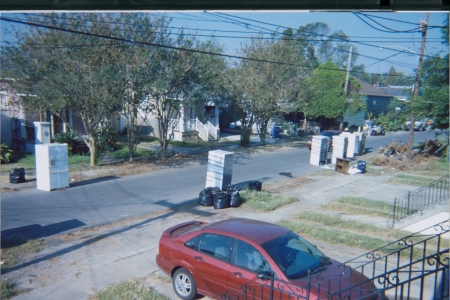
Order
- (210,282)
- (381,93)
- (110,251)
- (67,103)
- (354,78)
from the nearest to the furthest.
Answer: (210,282) < (110,251) < (67,103) < (381,93) < (354,78)

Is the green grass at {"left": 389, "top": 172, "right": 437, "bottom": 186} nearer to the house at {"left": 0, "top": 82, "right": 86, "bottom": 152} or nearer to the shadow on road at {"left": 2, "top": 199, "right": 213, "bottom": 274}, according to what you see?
the shadow on road at {"left": 2, "top": 199, "right": 213, "bottom": 274}

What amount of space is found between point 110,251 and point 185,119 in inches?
441

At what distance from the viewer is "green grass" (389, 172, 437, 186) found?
13.0 metres

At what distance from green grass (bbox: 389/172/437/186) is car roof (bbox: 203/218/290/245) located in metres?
9.63

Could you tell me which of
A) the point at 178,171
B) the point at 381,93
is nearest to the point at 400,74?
the point at 381,93

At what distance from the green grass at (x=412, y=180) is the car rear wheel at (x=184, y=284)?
10470mm

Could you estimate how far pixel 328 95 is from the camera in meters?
16.8

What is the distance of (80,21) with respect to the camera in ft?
35.6

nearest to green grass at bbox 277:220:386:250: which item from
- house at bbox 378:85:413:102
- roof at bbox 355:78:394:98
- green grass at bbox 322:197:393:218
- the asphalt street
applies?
green grass at bbox 322:197:393:218

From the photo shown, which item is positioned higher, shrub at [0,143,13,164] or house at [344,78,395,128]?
house at [344,78,395,128]

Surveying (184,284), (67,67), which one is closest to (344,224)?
(184,284)

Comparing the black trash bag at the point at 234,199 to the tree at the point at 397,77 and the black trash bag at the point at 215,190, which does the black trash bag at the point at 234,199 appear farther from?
the tree at the point at 397,77

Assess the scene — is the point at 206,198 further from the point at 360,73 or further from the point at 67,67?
the point at 360,73

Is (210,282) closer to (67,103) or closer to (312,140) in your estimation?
(67,103)
